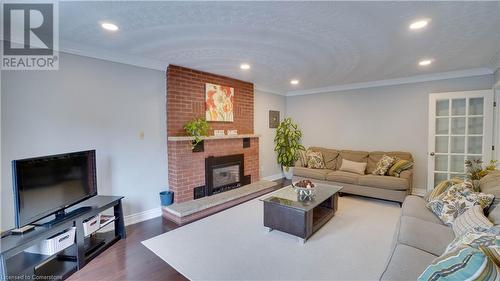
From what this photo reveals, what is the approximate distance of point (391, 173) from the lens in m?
4.10

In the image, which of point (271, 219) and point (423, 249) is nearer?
point (423, 249)

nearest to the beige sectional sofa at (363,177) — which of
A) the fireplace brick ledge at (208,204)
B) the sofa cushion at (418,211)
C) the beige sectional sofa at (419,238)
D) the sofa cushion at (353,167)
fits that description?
the sofa cushion at (353,167)

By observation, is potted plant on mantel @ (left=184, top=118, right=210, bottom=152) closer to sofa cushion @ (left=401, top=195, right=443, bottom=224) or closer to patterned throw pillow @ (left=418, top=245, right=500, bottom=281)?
sofa cushion @ (left=401, top=195, right=443, bottom=224)

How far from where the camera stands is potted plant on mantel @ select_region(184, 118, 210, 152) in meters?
3.71

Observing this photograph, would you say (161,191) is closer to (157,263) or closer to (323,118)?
(157,263)

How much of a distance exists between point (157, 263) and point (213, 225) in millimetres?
980

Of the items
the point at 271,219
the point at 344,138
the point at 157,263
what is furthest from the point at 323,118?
the point at 157,263

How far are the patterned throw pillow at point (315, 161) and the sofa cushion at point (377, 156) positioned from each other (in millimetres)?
938

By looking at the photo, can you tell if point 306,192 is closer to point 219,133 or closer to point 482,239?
point 482,239

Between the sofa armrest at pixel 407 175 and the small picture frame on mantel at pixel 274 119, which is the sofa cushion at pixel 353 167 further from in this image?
the small picture frame on mantel at pixel 274 119

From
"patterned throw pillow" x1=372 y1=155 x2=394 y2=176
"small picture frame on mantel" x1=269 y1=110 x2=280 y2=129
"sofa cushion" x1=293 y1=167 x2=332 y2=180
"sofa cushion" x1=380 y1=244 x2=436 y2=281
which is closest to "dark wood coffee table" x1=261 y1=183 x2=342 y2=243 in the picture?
"sofa cushion" x1=380 y1=244 x2=436 y2=281

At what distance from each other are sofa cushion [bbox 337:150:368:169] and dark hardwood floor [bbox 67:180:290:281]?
13.4 ft

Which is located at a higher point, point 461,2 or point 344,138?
point 461,2

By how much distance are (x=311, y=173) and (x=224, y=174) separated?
6.05ft
